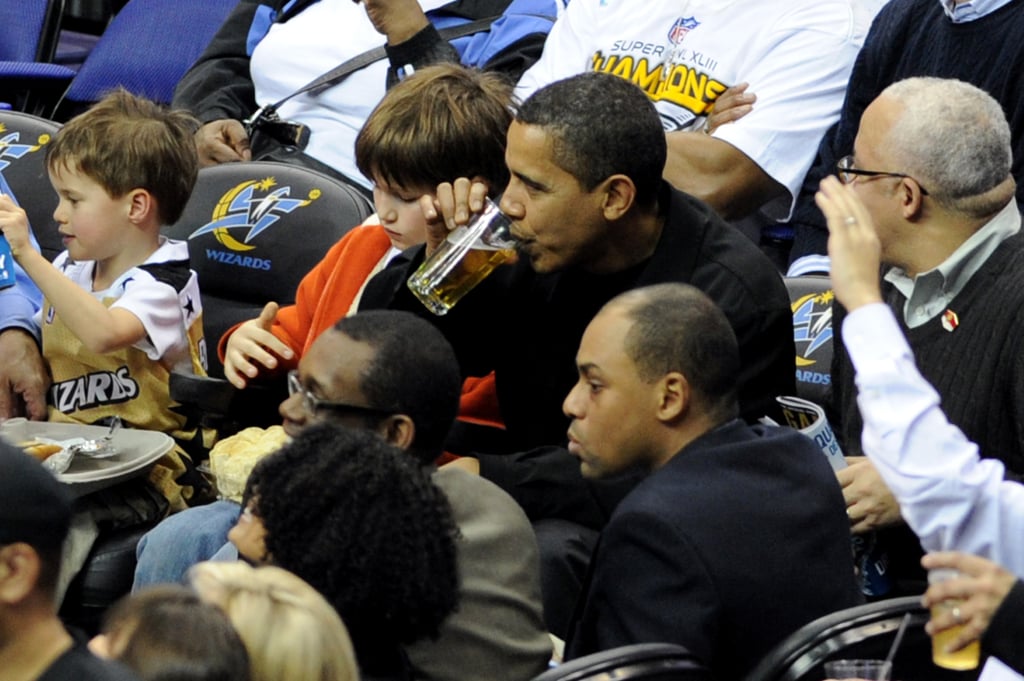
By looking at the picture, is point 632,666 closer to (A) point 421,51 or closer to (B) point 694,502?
(B) point 694,502

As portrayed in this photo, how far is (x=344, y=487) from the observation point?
7.84 feet

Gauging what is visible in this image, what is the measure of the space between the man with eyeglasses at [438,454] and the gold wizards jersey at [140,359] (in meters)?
0.77

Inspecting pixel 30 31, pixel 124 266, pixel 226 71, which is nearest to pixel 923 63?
pixel 124 266

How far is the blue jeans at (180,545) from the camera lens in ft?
11.5

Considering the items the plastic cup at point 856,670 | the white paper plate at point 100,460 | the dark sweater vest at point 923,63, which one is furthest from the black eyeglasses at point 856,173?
the white paper plate at point 100,460

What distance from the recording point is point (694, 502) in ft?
8.52

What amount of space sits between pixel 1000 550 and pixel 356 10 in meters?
3.40

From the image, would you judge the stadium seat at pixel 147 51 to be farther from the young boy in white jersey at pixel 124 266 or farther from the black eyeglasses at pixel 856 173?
the black eyeglasses at pixel 856 173

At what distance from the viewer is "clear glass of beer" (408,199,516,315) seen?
11.4 feet

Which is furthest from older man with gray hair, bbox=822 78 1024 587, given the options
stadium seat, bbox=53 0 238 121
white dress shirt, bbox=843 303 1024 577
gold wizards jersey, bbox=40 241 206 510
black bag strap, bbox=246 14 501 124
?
stadium seat, bbox=53 0 238 121

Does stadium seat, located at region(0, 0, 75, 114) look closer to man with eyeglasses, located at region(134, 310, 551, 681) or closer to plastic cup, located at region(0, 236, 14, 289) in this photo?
plastic cup, located at region(0, 236, 14, 289)

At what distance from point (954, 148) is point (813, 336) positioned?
852 millimetres

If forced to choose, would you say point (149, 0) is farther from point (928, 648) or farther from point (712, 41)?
point (928, 648)

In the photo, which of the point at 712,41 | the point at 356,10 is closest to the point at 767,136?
the point at 712,41
